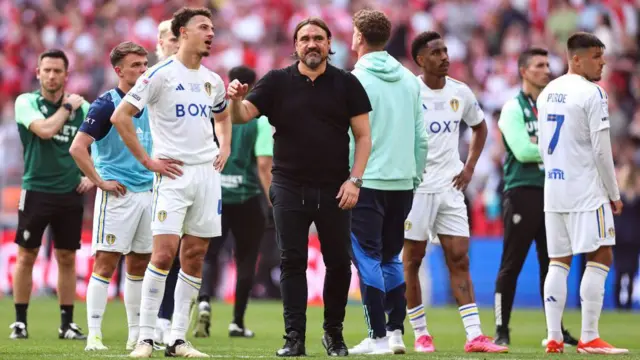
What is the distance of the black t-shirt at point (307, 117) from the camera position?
898 cm

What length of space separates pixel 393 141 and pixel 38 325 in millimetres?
6203

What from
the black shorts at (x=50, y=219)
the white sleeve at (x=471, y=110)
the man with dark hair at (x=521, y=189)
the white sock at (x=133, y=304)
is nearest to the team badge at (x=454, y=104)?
the white sleeve at (x=471, y=110)

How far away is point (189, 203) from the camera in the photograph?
9.12 metres

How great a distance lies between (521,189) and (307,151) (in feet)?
12.8

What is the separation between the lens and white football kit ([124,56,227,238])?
29.6 feet

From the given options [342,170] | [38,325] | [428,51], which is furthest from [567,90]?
[38,325]

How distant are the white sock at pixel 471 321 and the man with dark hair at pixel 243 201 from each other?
10.0ft

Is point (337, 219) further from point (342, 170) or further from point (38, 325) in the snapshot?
point (38, 325)

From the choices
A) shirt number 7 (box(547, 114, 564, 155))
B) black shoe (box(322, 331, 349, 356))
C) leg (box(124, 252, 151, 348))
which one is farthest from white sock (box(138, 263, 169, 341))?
shirt number 7 (box(547, 114, 564, 155))

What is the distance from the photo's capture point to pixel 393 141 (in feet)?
32.0

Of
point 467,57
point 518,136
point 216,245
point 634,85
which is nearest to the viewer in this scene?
point 518,136

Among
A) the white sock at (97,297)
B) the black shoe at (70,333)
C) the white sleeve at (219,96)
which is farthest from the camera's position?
the black shoe at (70,333)

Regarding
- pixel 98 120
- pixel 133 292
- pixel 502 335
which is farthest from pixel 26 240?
pixel 502 335

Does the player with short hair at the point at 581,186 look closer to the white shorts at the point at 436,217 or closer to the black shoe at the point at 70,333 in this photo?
the white shorts at the point at 436,217
